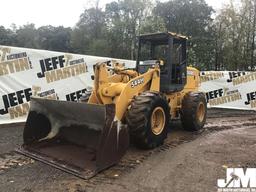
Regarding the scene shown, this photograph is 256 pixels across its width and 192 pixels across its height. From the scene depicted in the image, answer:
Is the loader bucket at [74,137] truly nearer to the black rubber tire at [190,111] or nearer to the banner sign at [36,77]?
the banner sign at [36,77]

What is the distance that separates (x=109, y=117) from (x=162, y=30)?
2451 cm

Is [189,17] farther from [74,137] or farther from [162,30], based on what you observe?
[74,137]

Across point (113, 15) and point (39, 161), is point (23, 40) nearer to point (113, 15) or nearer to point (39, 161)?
point (113, 15)

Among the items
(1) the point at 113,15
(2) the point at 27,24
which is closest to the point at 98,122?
(1) the point at 113,15

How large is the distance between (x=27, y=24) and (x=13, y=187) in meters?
57.1

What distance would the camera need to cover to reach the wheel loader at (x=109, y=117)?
504 cm

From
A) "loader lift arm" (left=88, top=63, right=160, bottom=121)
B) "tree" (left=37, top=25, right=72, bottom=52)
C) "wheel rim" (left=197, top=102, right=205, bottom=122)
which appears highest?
"tree" (left=37, top=25, right=72, bottom=52)

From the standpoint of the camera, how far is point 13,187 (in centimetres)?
444

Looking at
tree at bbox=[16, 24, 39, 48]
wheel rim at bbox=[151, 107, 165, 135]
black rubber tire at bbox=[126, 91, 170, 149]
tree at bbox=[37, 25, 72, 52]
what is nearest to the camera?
black rubber tire at bbox=[126, 91, 170, 149]

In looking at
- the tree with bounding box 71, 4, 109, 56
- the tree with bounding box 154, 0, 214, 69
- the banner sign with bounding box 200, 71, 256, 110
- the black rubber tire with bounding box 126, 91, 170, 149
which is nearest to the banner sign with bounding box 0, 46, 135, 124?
the black rubber tire with bounding box 126, 91, 170, 149

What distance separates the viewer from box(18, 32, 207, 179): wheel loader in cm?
504

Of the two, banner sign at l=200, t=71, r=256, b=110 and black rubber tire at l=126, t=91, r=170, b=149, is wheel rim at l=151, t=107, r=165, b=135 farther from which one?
banner sign at l=200, t=71, r=256, b=110

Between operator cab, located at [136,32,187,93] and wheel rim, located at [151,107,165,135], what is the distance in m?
1.17

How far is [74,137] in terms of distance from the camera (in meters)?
6.04
